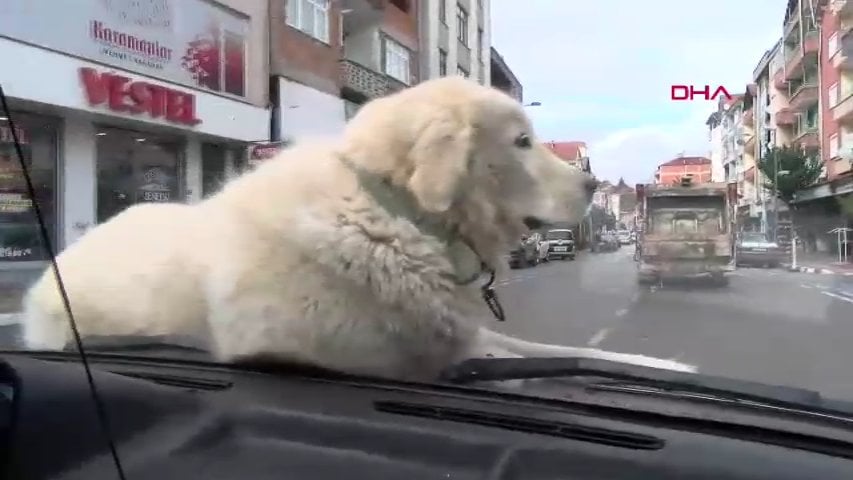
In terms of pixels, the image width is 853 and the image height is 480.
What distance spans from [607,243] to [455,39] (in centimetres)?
127

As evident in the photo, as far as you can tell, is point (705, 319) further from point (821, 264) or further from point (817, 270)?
point (821, 264)

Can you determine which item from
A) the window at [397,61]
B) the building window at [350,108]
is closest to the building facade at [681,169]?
the window at [397,61]

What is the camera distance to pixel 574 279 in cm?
477

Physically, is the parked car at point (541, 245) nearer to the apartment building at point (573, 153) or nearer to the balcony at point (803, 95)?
the apartment building at point (573, 153)

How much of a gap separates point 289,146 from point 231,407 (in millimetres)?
1089

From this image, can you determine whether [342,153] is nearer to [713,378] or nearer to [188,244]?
[188,244]

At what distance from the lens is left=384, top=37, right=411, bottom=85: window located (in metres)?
2.86

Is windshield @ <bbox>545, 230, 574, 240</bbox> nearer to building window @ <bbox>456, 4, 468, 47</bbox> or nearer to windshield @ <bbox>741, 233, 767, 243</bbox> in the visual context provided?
building window @ <bbox>456, 4, 468, 47</bbox>

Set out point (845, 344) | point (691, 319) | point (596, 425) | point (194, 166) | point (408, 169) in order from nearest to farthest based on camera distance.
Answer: point (596, 425) → point (408, 169) → point (845, 344) → point (194, 166) → point (691, 319)

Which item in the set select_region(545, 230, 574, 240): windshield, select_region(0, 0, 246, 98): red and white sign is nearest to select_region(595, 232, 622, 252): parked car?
select_region(545, 230, 574, 240): windshield

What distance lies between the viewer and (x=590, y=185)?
2.68 meters

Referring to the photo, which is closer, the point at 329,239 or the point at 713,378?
the point at 713,378

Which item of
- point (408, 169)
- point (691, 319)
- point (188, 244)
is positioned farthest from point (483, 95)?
point (691, 319)

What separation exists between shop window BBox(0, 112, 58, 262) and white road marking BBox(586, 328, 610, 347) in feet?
5.62
